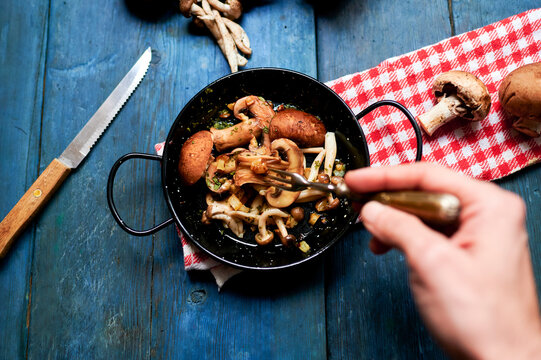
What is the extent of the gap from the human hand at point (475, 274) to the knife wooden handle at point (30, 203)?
1.41m

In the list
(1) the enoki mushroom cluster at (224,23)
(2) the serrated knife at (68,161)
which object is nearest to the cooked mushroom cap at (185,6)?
(1) the enoki mushroom cluster at (224,23)

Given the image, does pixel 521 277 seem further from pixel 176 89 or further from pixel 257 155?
pixel 176 89

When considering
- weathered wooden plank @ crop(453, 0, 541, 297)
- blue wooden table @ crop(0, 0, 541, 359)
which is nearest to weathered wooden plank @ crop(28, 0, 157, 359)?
blue wooden table @ crop(0, 0, 541, 359)

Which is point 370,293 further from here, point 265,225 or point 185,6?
point 185,6

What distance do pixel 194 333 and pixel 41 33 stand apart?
1567 mm

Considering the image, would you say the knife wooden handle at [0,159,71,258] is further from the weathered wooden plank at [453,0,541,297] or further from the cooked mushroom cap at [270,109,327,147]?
the weathered wooden plank at [453,0,541,297]

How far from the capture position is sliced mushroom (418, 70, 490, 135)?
1541mm

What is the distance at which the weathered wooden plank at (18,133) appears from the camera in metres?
1.71

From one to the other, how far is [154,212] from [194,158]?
35 cm

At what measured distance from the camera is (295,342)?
166cm

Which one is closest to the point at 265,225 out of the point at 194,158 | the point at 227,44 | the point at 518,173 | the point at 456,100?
the point at 194,158

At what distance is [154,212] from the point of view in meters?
1.74

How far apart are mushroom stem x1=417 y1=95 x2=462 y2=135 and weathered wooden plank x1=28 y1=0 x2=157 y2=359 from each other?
3.91 ft

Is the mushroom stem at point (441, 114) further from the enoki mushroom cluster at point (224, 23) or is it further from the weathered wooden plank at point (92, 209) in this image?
the weathered wooden plank at point (92, 209)
